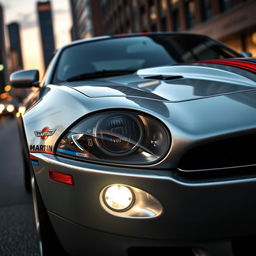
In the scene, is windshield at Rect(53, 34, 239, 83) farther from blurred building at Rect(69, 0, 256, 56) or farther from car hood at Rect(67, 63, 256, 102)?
blurred building at Rect(69, 0, 256, 56)

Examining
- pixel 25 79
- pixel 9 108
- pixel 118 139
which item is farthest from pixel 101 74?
pixel 9 108

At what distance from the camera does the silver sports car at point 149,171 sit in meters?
1.33

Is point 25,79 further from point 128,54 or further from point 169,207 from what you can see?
point 169,207

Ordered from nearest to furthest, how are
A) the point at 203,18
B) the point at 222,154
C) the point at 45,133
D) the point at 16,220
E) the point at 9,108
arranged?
the point at 222,154 → the point at 45,133 → the point at 16,220 → the point at 203,18 → the point at 9,108

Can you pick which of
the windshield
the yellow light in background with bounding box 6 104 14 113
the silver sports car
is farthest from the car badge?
the yellow light in background with bounding box 6 104 14 113

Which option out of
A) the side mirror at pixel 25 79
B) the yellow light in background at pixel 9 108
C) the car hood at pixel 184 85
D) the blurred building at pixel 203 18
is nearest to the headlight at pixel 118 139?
the car hood at pixel 184 85

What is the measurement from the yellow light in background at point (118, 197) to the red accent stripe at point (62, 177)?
0.46 feet

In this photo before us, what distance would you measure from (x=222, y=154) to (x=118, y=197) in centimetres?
40

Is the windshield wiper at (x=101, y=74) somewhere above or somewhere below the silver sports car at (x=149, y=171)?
above

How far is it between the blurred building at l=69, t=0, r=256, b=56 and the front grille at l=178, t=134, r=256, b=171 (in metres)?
17.9

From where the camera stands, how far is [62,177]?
148 cm

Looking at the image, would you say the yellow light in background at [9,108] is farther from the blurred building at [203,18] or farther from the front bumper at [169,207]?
the front bumper at [169,207]

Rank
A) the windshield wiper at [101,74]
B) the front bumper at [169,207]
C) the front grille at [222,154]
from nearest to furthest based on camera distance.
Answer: the front bumper at [169,207] → the front grille at [222,154] → the windshield wiper at [101,74]

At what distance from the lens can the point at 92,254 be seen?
1.48m
